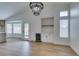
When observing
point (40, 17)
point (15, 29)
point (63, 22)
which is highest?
point (40, 17)

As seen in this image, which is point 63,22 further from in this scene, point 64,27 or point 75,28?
point 75,28

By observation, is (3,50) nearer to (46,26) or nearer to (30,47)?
(30,47)

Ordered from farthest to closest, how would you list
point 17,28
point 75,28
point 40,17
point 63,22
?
point 63,22 < point 75,28 < point 40,17 < point 17,28

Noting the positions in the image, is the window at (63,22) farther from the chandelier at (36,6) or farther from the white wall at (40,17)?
the chandelier at (36,6)

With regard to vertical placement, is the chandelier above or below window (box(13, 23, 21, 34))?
above

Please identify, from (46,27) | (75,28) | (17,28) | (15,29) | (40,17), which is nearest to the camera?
(15,29)

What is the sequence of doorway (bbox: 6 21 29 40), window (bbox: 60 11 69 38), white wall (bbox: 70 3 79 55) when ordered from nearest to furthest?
doorway (bbox: 6 21 29 40) → white wall (bbox: 70 3 79 55) → window (bbox: 60 11 69 38)

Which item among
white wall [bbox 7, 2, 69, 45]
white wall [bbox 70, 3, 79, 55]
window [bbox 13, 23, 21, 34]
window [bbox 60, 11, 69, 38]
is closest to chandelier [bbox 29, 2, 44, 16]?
white wall [bbox 7, 2, 69, 45]

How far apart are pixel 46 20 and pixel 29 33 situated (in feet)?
5.08

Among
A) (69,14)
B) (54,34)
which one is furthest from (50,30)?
(69,14)

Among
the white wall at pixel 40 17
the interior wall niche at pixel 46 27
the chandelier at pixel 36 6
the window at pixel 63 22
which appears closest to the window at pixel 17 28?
the white wall at pixel 40 17

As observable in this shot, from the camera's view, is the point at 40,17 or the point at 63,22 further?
the point at 63,22

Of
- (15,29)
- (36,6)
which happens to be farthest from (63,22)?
(36,6)

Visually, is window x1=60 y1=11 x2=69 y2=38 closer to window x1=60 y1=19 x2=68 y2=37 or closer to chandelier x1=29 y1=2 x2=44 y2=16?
window x1=60 y1=19 x2=68 y2=37
